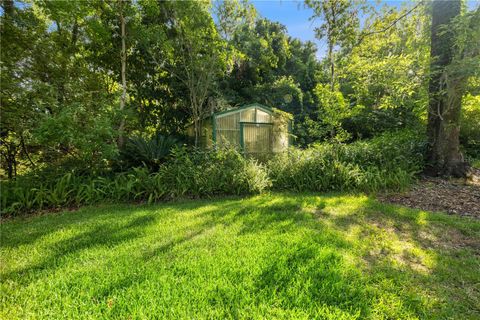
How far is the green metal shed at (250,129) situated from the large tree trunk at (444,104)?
4058 mm

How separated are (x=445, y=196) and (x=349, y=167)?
5.59 ft

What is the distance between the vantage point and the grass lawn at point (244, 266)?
1534mm

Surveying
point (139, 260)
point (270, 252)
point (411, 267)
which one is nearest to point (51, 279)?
point (139, 260)

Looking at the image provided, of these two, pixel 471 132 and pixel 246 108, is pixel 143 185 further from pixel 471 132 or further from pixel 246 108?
pixel 471 132

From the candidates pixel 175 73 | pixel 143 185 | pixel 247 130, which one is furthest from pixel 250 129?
pixel 143 185

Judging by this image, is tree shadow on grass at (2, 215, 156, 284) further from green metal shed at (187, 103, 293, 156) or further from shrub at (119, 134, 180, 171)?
green metal shed at (187, 103, 293, 156)

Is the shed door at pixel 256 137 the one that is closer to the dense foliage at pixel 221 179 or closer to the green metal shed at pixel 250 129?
the green metal shed at pixel 250 129

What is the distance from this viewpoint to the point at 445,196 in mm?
4098

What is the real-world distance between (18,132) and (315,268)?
20.3ft

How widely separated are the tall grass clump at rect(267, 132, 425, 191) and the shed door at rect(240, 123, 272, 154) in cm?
266

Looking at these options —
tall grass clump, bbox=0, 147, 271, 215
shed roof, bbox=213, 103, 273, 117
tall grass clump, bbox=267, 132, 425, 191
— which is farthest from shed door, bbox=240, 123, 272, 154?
tall grass clump, bbox=0, 147, 271, 215

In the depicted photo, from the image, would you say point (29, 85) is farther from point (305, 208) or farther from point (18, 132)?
point (305, 208)

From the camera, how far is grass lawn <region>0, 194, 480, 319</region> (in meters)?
1.53

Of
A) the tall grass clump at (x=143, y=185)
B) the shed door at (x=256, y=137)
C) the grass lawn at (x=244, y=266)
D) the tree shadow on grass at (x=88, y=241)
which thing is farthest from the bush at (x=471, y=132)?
the tree shadow on grass at (x=88, y=241)
